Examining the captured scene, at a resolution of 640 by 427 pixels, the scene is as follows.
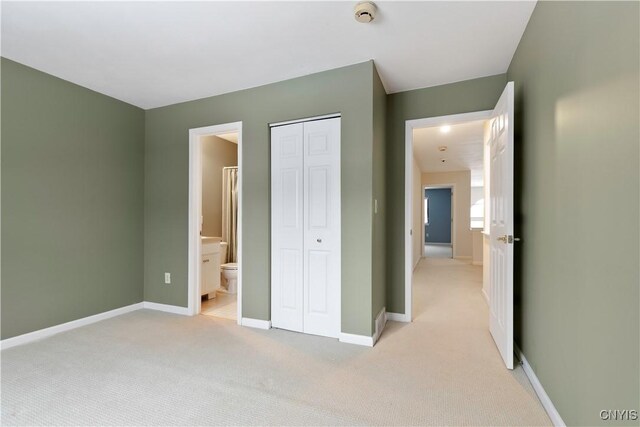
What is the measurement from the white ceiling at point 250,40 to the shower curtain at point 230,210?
207cm

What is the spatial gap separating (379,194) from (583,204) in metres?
1.61

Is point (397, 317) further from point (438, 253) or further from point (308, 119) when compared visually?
point (438, 253)

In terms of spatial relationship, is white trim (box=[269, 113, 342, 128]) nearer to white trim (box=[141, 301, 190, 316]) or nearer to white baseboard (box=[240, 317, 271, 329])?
white baseboard (box=[240, 317, 271, 329])

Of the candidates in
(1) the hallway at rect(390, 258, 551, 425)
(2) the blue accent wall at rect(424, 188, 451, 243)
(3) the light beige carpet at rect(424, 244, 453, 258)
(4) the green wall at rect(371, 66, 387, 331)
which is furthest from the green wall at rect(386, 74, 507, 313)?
(2) the blue accent wall at rect(424, 188, 451, 243)

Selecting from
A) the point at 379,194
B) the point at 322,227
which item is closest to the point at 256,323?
the point at 322,227

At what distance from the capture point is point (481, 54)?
7.95ft

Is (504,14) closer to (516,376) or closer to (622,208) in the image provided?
(622,208)

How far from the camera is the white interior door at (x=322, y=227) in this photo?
263 cm

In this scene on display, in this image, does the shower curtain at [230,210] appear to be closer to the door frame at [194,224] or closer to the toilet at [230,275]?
the toilet at [230,275]

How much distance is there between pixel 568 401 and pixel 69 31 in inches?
150

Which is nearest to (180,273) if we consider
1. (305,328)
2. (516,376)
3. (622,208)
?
(305,328)

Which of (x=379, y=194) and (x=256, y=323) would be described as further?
(x=256, y=323)

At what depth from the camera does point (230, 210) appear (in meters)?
4.91
